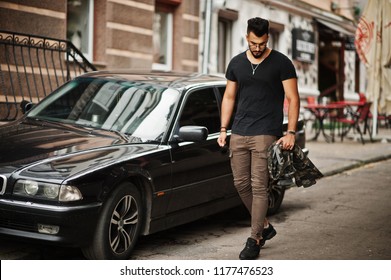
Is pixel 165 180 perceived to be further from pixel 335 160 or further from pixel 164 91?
pixel 335 160

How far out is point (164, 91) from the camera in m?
7.16

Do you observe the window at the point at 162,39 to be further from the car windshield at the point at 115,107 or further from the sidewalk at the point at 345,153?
the car windshield at the point at 115,107

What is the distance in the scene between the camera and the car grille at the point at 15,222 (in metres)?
5.54

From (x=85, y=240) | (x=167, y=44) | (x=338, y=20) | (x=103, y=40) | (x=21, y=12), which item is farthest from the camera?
(x=338, y=20)

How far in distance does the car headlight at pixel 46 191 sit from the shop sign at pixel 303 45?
57.5 feet

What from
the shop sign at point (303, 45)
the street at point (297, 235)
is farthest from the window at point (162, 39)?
the street at point (297, 235)

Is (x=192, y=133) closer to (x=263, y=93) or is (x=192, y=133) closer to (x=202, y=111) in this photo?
(x=263, y=93)

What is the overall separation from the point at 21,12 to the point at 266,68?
7.11 meters

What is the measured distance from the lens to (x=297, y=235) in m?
7.38

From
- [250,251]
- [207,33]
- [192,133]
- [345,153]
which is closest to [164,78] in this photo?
[192,133]

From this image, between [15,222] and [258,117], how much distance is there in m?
2.14

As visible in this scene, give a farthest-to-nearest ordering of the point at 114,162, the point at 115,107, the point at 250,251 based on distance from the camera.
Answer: the point at 115,107 < the point at 250,251 < the point at 114,162

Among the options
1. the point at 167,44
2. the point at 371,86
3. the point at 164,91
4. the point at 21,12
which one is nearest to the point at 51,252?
the point at 164,91

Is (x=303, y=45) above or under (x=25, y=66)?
above
